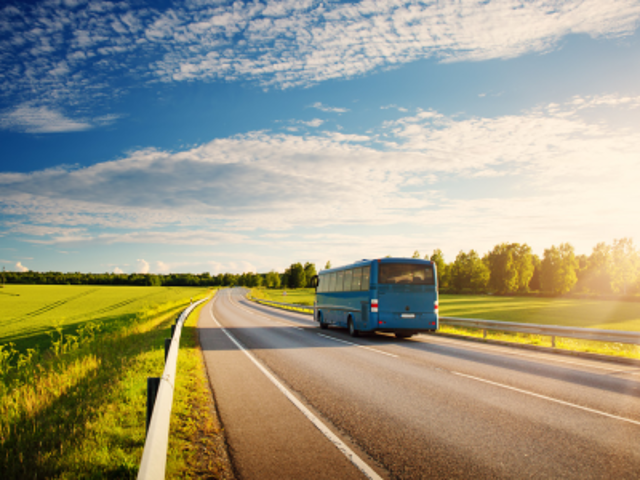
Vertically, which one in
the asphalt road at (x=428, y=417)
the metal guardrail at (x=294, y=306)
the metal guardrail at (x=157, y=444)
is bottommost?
the metal guardrail at (x=294, y=306)

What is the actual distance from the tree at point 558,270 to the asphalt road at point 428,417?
86993 millimetres

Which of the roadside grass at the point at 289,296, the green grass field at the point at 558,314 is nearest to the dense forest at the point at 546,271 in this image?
the roadside grass at the point at 289,296

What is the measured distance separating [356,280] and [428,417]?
39.6 feet

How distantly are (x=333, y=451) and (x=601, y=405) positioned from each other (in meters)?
4.86

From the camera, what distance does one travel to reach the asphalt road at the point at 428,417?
4.18 metres

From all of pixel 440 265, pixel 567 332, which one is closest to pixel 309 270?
pixel 440 265

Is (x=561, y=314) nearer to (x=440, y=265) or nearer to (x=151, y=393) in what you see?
(x=151, y=393)

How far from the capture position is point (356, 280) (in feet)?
58.4

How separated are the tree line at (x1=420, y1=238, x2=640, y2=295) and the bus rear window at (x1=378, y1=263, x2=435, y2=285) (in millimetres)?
74442

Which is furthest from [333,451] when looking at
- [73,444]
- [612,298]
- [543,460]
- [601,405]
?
[612,298]

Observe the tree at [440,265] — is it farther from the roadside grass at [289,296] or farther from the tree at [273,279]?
the tree at [273,279]

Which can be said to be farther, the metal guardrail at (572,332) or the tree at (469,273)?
the tree at (469,273)

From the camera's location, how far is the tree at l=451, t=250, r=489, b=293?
98188 millimetres

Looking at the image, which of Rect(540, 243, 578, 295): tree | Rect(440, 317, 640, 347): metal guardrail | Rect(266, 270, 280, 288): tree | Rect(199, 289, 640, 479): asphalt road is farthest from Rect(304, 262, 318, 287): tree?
Rect(199, 289, 640, 479): asphalt road
